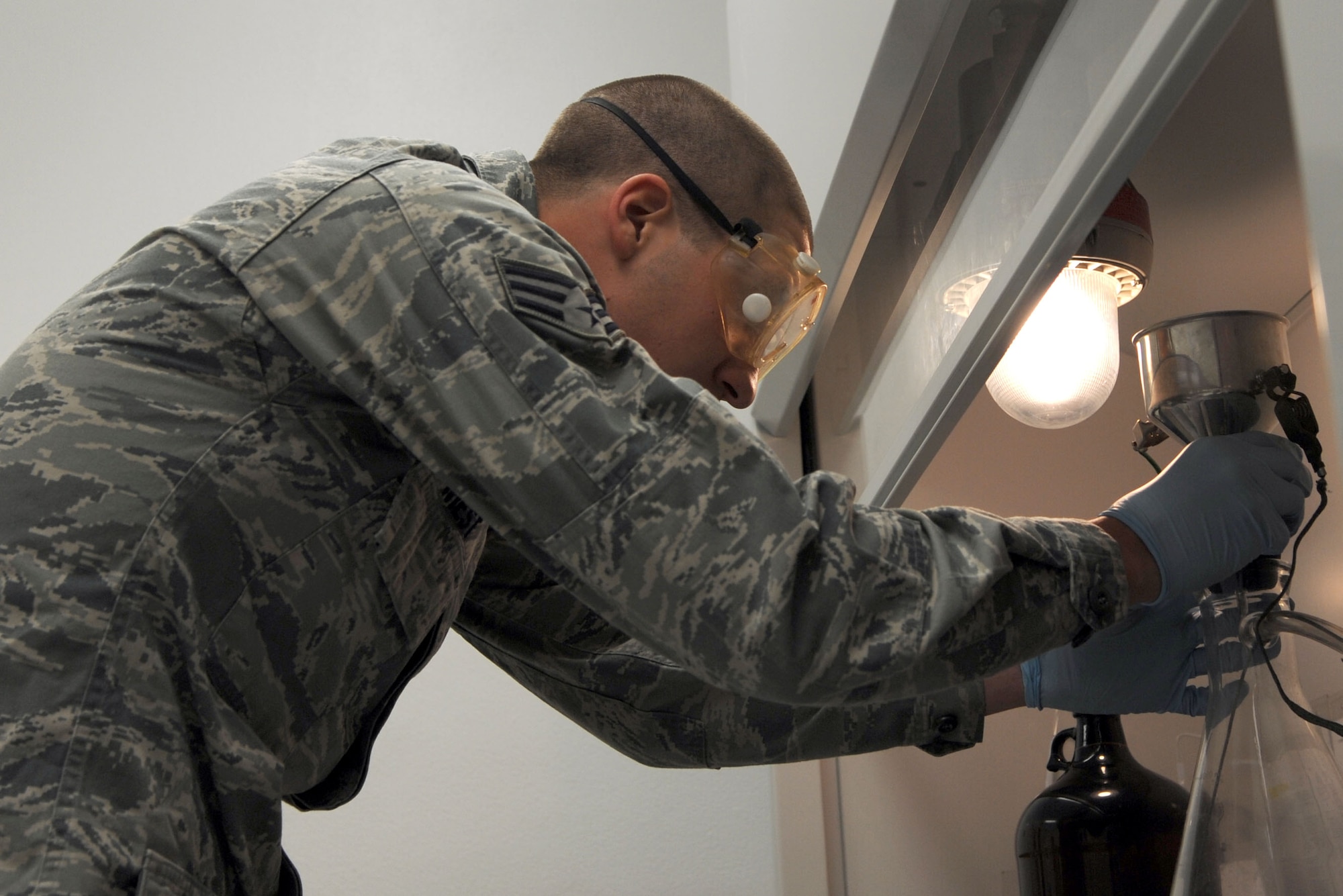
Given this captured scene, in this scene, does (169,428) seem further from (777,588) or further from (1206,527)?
(1206,527)

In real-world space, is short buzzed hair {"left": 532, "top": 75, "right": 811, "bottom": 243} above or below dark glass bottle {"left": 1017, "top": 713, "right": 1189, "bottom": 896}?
above

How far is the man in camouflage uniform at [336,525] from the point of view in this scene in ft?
2.12

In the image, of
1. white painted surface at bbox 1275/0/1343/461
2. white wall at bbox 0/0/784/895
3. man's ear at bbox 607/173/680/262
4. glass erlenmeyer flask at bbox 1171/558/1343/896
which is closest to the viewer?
white painted surface at bbox 1275/0/1343/461

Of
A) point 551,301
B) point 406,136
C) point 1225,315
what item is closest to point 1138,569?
point 1225,315

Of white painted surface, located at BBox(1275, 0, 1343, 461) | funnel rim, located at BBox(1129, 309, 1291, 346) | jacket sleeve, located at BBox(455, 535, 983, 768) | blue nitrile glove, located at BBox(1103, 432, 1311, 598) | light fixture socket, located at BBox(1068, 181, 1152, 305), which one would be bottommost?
jacket sleeve, located at BBox(455, 535, 983, 768)

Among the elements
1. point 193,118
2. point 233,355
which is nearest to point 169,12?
point 193,118

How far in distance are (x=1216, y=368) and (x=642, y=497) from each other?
0.39 m

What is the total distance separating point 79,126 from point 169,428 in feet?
6.14

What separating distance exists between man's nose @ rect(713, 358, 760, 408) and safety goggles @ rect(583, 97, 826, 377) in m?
0.01

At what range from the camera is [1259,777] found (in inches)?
29.0

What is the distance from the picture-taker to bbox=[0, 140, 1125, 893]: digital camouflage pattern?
647 mm

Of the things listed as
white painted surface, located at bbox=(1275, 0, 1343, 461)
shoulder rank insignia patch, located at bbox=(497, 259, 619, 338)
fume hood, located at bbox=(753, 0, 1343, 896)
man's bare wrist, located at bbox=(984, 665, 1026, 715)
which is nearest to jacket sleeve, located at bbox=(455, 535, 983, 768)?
man's bare wrist, located at bbox=(984, 665, 1026, 715)

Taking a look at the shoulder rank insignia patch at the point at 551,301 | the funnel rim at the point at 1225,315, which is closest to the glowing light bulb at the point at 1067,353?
the funnel rim at the point at 1225,315

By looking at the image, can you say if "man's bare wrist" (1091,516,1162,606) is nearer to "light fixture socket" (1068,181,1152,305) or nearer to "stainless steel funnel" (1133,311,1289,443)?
"stainless steel funnel" (1133,311,1289,443)
